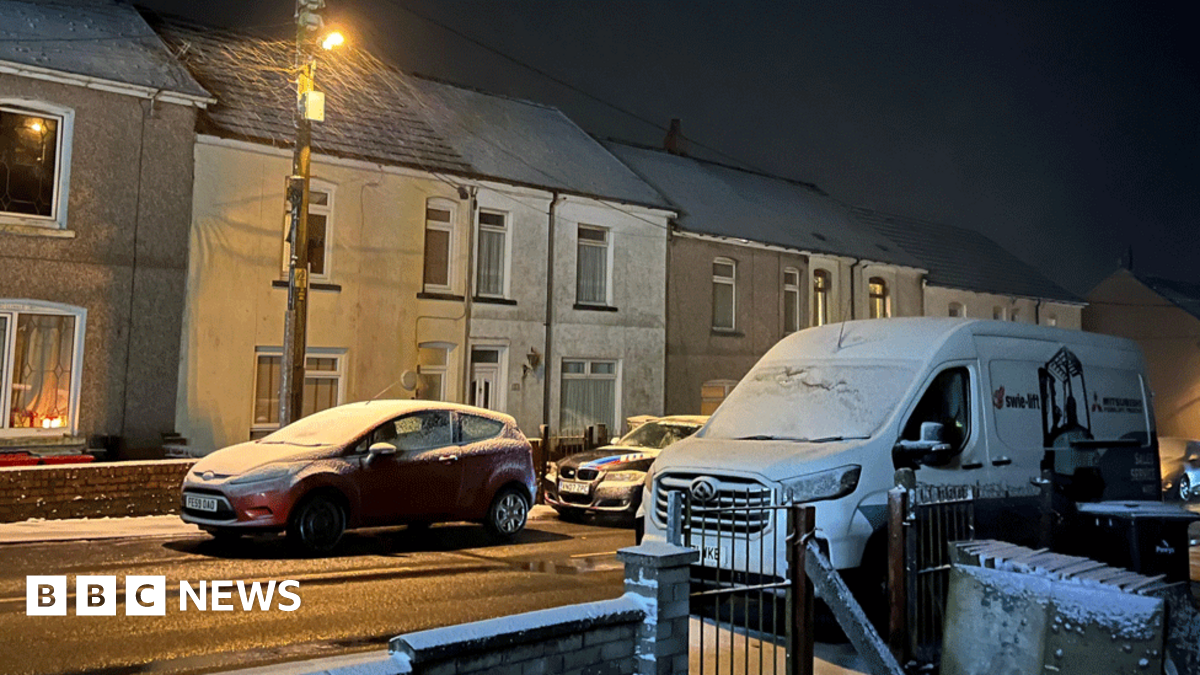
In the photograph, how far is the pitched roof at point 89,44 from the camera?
1588cm

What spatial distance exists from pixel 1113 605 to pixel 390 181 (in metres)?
17.0

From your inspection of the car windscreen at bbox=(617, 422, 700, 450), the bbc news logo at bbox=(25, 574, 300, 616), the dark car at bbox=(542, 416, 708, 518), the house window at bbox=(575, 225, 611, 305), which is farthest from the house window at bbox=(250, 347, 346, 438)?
the bbc news logo at bbox=(25, 574, 300, 616)

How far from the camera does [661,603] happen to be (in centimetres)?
528

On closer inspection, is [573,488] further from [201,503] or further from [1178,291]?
[1178,291]

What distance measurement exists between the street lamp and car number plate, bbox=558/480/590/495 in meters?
4.26

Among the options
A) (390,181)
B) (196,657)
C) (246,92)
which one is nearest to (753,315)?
(390,181)

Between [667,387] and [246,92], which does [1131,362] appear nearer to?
[667,387]

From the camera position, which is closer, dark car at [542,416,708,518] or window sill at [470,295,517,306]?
dark car at [542,416,708,518]

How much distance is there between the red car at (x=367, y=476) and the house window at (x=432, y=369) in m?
7.08

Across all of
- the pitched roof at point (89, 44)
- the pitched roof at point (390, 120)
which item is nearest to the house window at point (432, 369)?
the pitched roof at point (390, 120)

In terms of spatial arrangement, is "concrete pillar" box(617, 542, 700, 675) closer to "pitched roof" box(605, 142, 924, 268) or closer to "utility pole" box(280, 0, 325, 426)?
"utility pole" box(280, 0, 325, 426)

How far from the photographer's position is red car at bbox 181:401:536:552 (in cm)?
1082

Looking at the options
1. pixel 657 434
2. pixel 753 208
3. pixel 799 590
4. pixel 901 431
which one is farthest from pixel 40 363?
pixel 753 208

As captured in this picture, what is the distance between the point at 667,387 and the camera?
82.2ft
